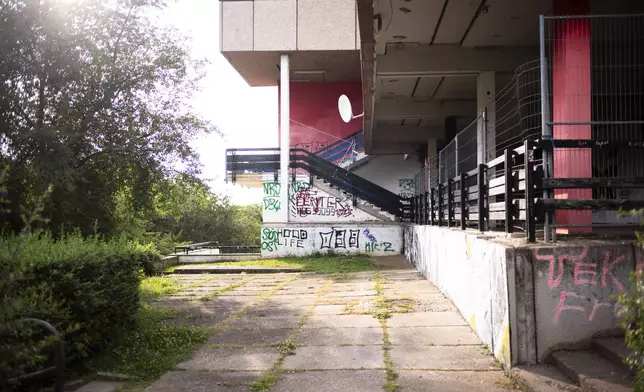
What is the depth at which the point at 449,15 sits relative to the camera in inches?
443

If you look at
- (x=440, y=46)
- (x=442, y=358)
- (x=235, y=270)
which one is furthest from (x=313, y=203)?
(x=442, y=358)

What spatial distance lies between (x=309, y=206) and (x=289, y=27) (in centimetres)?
764

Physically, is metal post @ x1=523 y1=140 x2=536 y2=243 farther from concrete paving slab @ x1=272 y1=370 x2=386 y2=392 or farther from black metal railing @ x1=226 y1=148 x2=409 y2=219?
black metal railing @ x1=226 y1=148 x2=409 y2=219

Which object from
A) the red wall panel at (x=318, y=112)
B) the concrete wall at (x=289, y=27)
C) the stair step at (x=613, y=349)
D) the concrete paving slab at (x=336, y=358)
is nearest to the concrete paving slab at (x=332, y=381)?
the concrete paving slab at (x=336, y=358)

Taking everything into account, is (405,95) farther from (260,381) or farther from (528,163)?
(260,381)

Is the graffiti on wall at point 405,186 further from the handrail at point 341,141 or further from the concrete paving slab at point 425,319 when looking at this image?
the concrete paving slab at point 425,319

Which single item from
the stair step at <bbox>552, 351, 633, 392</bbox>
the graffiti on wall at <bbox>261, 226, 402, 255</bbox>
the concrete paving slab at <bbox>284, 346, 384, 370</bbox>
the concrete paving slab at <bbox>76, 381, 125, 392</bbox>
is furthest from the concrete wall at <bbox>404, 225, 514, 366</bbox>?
the graffiti on wall at <bbox>261, 226, 402, 255</bbox>

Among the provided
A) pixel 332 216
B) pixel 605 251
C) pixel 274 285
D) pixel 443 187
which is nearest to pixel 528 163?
pixel 605 251

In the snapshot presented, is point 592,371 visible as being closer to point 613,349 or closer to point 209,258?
point 613,349

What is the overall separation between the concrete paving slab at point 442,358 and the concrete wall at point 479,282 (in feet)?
0.50

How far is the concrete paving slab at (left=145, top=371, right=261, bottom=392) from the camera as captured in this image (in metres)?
4.86

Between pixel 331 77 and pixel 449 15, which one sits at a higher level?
pixel 331 77

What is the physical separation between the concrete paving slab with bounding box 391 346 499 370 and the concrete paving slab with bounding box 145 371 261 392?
1468mm

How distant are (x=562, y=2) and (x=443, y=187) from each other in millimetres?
4357
